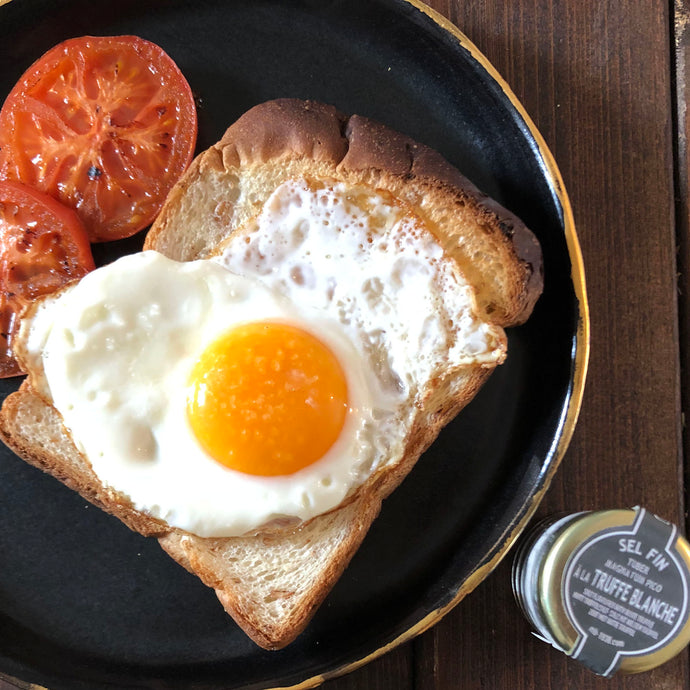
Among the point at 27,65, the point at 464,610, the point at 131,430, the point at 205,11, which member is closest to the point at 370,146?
the point at 205,11

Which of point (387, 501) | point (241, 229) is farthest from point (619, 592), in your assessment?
point (241, 229)

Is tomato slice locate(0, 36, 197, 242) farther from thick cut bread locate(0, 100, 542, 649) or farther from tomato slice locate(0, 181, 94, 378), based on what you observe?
thick cut bread locate(0, 100, 542, 649)

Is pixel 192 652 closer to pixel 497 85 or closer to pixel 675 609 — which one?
pixel 675 609

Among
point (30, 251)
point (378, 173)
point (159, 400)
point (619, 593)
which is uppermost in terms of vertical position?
point (378, 173)

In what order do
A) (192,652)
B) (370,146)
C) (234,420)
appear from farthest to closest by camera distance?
(192,652) → (370,146) → (234,420)

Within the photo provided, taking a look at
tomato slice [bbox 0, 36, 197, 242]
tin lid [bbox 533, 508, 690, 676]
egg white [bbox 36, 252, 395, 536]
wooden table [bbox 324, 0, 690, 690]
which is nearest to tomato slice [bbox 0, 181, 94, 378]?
tomato slice [bbox 0, 36, 197, 242]

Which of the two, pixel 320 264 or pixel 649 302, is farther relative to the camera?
pixel 649 302

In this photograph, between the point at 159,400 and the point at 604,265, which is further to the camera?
the point at 604,265

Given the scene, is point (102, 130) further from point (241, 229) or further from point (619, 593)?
point (619, 593)
